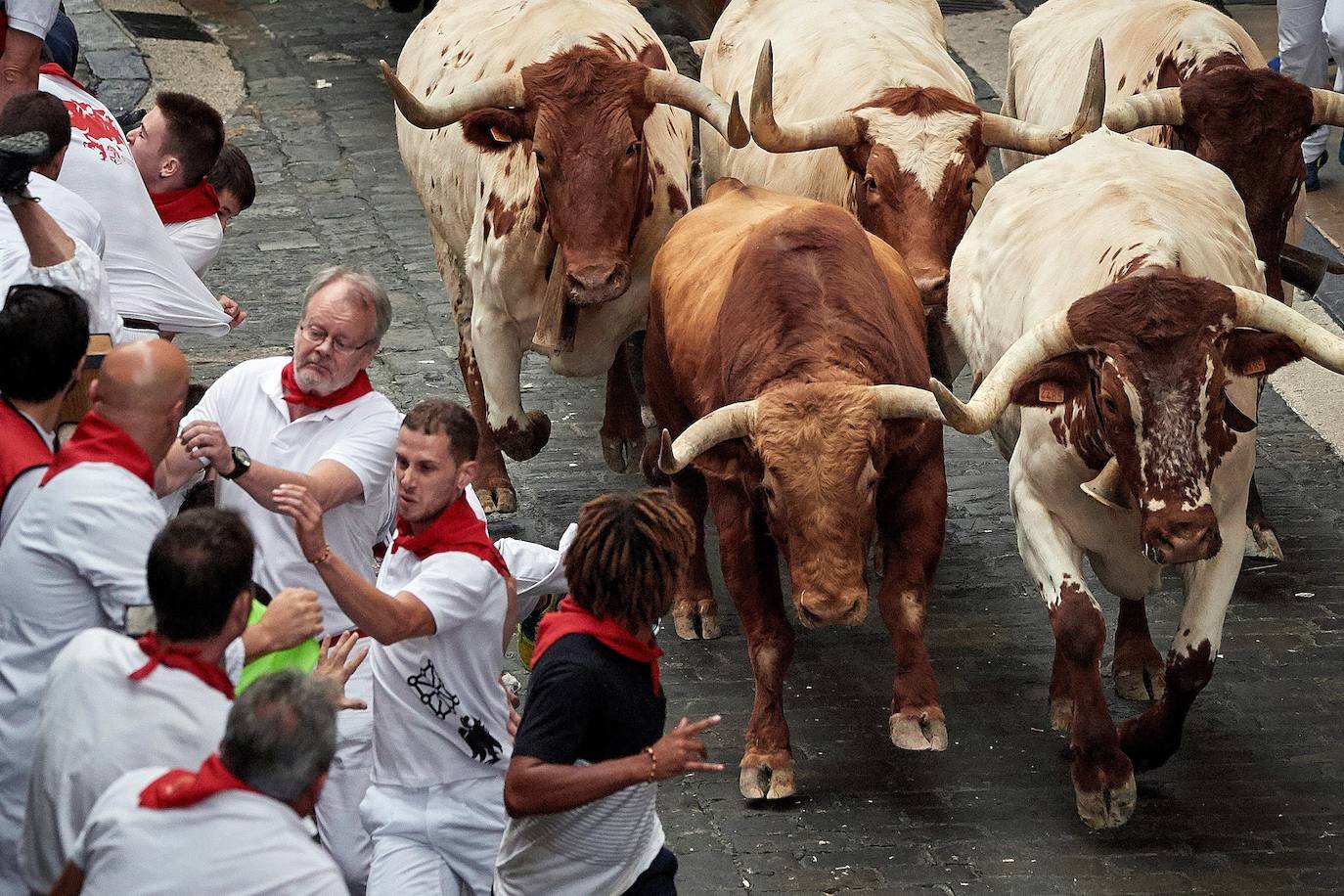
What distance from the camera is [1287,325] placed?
612 centimetres

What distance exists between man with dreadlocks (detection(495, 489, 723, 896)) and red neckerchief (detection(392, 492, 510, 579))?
15.4 inches

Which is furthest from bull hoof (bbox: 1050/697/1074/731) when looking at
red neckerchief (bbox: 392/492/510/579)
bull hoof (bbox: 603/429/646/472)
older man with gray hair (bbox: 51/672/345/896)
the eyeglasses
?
older man with gray hair (bbox: 51/672/345/896)

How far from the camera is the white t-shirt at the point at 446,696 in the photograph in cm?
470

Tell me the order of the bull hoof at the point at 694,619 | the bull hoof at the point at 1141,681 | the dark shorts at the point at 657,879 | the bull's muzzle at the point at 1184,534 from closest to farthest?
1. the dark shorts at the point at 657,879
2. the bull's muzzle at the point at 1184,534
3. the bull hoof at the point at 1141,681
4. the bull hoof at the point at 694,619

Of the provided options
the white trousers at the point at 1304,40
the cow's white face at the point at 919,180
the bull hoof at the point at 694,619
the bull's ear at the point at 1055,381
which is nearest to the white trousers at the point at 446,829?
the bull's ear at the point at 1055,381

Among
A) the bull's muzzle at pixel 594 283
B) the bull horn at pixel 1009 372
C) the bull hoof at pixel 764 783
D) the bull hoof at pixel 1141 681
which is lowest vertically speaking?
the bull hoof at pixel 1141 681

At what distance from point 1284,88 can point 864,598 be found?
3.29 meters

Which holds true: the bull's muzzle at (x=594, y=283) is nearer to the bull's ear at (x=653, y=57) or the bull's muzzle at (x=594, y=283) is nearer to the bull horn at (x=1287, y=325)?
the bull's ear at (x=653, y=57)

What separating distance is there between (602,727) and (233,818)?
43.5 inches

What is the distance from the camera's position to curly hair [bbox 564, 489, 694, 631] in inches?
170

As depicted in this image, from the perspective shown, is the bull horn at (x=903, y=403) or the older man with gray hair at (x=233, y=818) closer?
the older man with gray hair at (x=233, y=818)

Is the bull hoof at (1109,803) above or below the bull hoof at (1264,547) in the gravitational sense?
above

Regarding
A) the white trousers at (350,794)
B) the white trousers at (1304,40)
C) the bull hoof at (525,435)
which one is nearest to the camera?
the white trousers at (350,794)

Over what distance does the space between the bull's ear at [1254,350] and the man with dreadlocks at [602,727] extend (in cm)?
245
